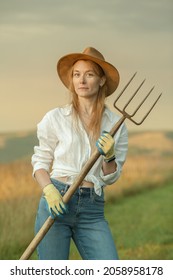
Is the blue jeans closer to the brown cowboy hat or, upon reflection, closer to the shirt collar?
the shirt collar

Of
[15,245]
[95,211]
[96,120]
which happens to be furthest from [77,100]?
[15,245]

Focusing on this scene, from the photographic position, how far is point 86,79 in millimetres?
3650

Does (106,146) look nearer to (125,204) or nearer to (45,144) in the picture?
(45,144)

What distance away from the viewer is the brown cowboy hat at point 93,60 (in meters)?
3.67

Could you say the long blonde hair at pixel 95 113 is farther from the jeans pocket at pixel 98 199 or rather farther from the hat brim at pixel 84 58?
the jeans pocket at pixel 98 199

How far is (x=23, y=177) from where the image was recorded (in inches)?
190

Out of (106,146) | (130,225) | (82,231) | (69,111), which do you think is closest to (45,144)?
(69,111)

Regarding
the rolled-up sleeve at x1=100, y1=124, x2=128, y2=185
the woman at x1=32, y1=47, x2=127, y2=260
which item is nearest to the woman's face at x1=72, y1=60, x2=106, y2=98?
the woman at x1=32, y1=47, x2=127, y2=260

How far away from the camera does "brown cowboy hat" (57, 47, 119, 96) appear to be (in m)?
3.67

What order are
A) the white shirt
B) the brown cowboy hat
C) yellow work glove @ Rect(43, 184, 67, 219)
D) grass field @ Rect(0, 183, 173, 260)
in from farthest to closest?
grass field @ Rect(0, 183, 173, 260)
the brown cowboy hat
the white shirt
yellow work glove @ Rect(43, 184, 67, 219)

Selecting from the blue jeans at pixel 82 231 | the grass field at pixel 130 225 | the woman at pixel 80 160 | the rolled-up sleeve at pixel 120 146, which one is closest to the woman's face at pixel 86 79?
the woman at pixel 80 160

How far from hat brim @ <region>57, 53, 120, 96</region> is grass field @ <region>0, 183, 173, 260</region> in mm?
1288

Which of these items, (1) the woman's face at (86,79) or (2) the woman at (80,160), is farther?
(1) the woman's face at (86,79)

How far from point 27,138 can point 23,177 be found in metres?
0.29
